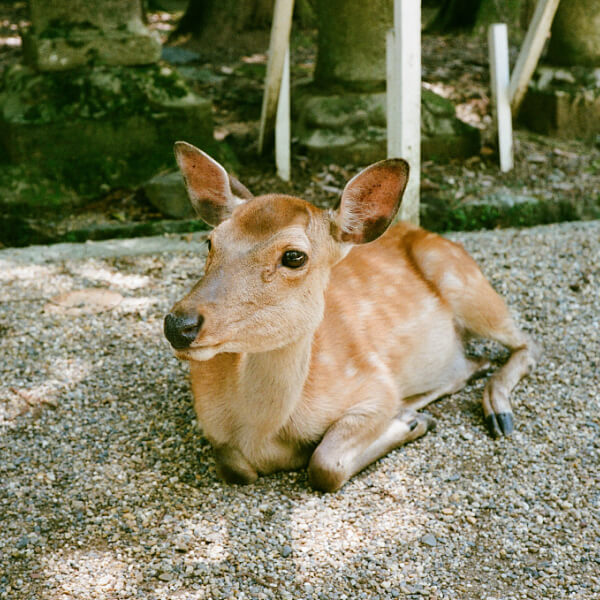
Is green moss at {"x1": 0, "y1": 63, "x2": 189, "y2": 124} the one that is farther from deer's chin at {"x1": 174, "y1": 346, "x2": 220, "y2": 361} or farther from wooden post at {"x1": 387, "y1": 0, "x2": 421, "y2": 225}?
deer's chin at {"x1": 174, "y1": 346, "x2": 220, "y2": 361}

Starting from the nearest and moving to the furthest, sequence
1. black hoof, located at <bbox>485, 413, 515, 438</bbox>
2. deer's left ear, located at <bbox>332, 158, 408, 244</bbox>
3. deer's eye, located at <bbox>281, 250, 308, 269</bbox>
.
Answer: deer's eye, located at <bbox>281, 250, 308, 269</bbox> < deer's left ear, located at <bbox>332, 158, 408, 244</bbox> < black hoof, located at <bbox>485, 413, 515, 438</bbox>

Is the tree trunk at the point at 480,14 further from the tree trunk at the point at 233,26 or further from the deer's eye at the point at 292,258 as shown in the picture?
the deer's eye at the point at 292,258

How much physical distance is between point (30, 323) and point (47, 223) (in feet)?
4.29

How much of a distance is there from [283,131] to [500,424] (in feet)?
10.5

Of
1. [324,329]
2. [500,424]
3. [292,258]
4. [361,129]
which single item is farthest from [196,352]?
[361,129]

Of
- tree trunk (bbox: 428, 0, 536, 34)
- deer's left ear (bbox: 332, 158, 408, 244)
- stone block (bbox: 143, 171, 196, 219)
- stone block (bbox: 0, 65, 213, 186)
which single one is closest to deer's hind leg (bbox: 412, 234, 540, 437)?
deer's left ear (bbox: 332, 158, 408, 244)

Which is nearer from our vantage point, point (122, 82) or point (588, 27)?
point (122, 82)

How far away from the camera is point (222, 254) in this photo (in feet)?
9.75

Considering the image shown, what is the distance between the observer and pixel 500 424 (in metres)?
3.75

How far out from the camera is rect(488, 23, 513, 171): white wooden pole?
657 cm

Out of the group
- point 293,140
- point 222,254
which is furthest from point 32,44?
point 222,254

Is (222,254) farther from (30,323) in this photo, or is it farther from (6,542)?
(30,323)

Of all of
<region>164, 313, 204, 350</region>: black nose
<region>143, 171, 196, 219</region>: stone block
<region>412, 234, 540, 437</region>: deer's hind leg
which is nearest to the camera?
<region>164, 313, 204, 350</region>: black nose

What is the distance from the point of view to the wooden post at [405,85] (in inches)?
192
